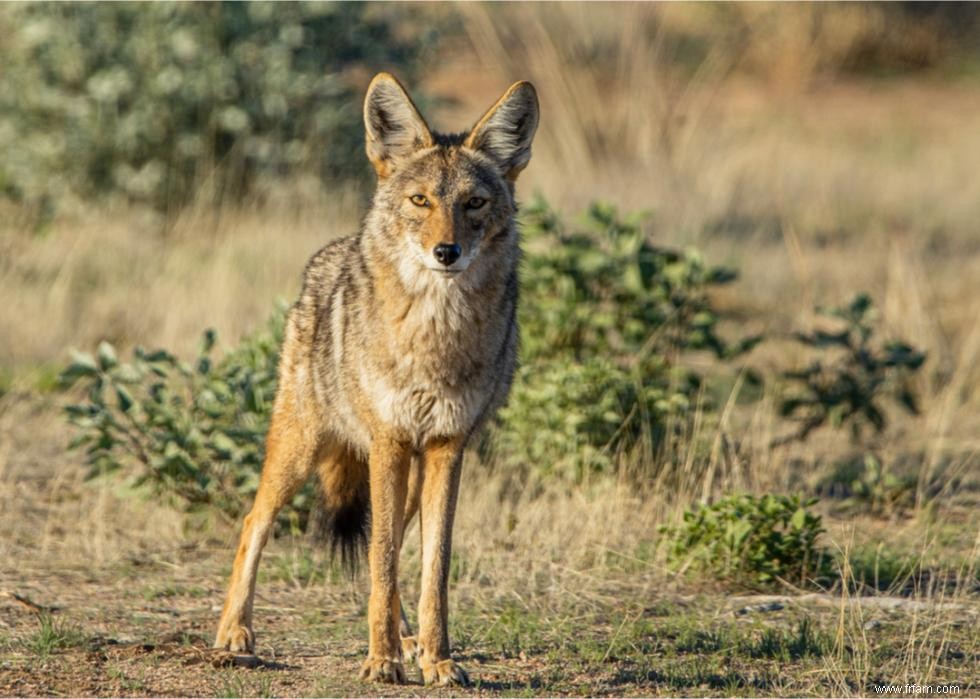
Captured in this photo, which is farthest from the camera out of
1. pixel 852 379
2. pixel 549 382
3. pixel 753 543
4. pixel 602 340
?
pixel 852 379

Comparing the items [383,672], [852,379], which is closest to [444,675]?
[383,672]

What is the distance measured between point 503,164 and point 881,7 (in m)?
22.6

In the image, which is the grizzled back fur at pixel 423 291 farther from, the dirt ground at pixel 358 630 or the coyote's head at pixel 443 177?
the dirt ground at pixel 358 630

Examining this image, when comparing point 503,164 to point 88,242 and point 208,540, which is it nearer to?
point 208,540

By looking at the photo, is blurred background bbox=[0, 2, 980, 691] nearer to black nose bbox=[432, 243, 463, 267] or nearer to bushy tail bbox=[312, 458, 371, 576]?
bushy tail bbox=[312, 458, 371, 576]

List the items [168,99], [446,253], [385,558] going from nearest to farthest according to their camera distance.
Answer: [446,253] → [385,558] → [168,99]

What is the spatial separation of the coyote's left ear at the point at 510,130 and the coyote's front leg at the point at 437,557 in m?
1.08

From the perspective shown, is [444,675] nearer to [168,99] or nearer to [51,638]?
[51,638]

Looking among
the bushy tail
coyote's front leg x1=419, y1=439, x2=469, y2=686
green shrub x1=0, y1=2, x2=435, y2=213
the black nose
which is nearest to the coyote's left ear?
the black nose

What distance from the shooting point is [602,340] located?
27.4ft

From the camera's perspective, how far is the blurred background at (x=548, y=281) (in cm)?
720

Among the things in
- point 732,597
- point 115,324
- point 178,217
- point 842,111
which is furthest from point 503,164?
point 842,111

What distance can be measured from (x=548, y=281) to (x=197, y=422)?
7.57 ft

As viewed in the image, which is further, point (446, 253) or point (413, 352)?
point (413, 352)
